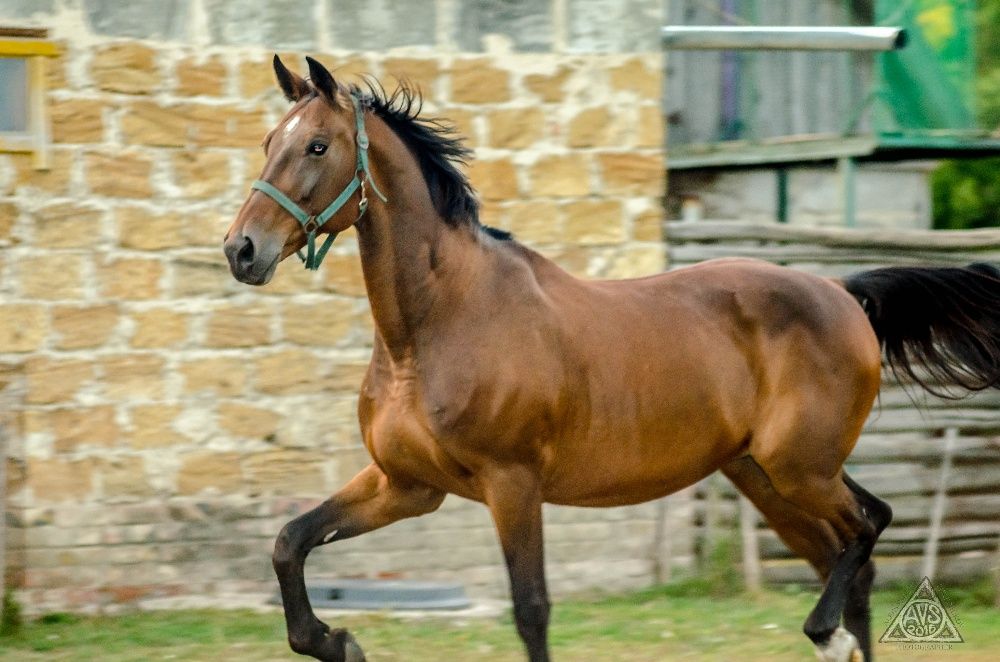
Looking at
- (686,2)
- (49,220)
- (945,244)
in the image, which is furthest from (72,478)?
(686,2)

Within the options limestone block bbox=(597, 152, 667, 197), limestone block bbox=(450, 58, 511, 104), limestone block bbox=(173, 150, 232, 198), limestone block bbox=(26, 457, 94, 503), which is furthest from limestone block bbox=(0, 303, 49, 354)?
limestone block bbox=(597, 152, 667, 197)

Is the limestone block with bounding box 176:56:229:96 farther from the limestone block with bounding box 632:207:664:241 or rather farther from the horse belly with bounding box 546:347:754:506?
the horse belly with bounding box 546:347:754:506

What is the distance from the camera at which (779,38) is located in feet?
27.2

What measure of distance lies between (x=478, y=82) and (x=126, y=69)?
5.92 ft

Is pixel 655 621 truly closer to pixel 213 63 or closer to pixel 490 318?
pixel 490 318

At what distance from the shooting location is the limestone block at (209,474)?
7520 mm

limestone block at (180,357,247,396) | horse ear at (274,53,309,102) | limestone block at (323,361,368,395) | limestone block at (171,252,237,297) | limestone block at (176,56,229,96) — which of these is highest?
horse ear at (274,53,309,102)

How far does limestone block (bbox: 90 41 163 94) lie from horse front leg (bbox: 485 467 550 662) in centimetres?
316

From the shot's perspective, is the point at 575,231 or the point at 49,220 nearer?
the point at 49,220

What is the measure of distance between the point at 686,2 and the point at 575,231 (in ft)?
16.0

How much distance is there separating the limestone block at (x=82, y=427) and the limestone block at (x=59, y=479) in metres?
0.08

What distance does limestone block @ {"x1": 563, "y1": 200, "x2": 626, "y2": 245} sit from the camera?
26.7 feet

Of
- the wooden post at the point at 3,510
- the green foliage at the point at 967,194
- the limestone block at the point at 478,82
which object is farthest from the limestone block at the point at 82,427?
the green foliage at the point at 967,194

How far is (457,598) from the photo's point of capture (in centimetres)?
763
